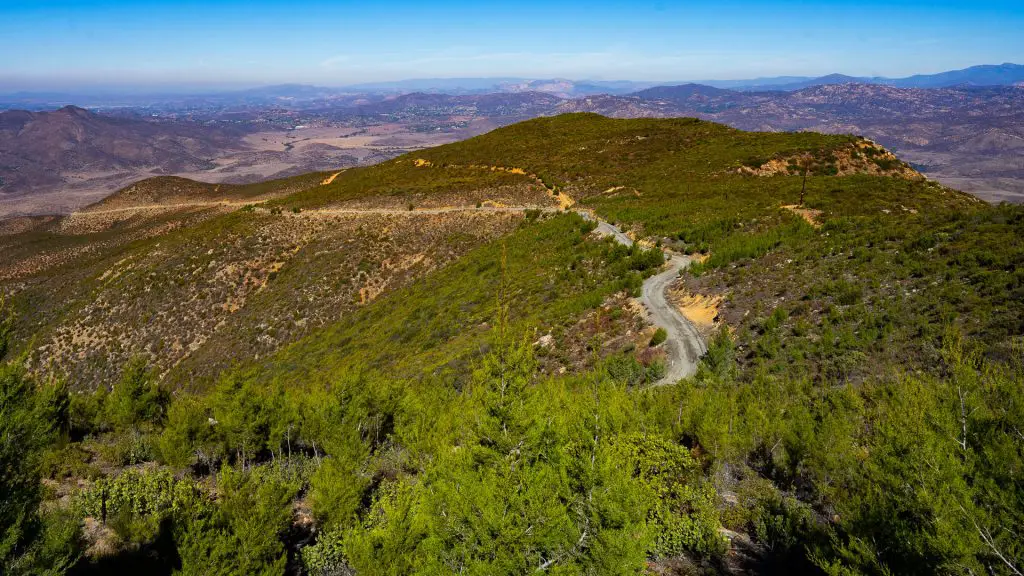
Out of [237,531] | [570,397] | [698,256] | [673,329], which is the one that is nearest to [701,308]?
[673,329]

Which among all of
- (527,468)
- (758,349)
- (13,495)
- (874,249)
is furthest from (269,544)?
(874,249)

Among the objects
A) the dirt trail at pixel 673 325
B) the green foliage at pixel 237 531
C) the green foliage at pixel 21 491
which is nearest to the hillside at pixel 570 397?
the green foliage at pixel 237 531

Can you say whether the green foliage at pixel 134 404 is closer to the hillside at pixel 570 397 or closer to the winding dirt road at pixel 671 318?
the hillside at pixel 570 397

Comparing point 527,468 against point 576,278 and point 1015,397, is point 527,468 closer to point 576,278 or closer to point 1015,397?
point 1015,397

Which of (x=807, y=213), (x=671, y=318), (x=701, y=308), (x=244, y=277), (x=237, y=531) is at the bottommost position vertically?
(x=244, y=277)

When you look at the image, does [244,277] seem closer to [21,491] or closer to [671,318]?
[671,318]

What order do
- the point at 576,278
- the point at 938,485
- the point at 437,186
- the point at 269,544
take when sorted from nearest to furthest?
the point at 938,485 → the point at 269,544 → the point at 576,278 → the point at 437,186

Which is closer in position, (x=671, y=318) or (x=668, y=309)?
(x=671, y=318)

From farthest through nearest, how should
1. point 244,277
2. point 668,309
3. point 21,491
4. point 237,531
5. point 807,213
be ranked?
point 244,277 < point 807,213 < point 668,309 < point 237,531 < point 21,491
